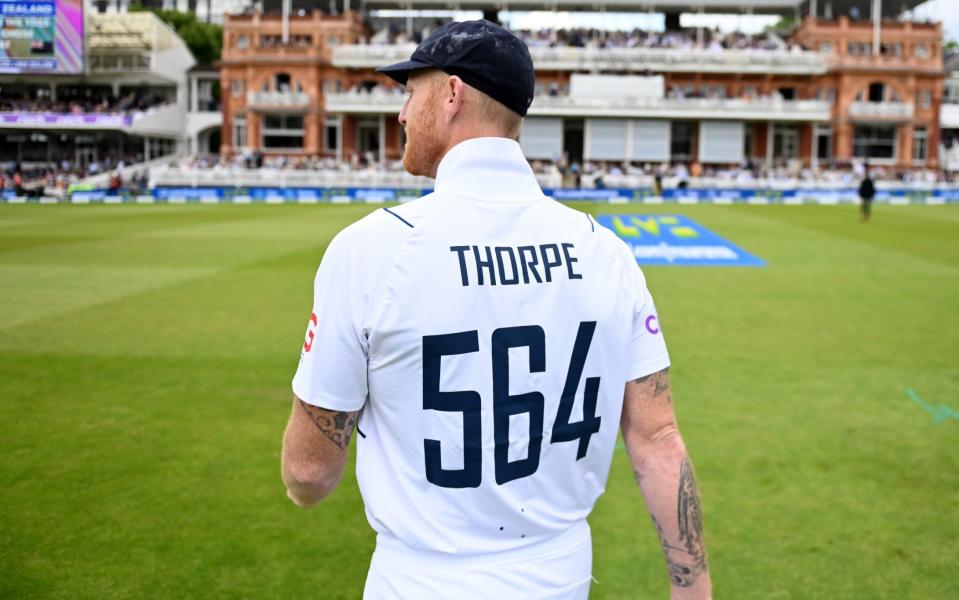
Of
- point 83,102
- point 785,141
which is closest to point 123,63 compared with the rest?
point 83,102

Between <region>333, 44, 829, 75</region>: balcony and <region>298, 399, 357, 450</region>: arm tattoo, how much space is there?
62.9m

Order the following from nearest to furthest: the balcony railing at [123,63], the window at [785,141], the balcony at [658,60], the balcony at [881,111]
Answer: the balcony at [881,111] → the balcony at [658,60] → the balcony railing at [123,63] → the window at [785,141]

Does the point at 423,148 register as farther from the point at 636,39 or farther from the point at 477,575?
the point at 636,39

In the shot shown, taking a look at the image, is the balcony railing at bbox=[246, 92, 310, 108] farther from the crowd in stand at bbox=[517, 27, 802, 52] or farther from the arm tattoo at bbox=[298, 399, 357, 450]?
the arm tattoo at bbox=[298, 399, 357, 450]

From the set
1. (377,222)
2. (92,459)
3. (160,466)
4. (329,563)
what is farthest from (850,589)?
(92,459)

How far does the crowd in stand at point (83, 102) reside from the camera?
165 feet

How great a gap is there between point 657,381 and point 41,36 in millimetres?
49450

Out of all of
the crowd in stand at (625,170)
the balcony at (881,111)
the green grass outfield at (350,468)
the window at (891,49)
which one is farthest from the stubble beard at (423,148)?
the window at (891,49)

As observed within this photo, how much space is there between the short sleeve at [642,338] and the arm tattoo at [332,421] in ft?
2.39

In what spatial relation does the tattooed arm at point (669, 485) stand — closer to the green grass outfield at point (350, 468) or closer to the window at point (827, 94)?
the green grass outfield at point (350, 468)

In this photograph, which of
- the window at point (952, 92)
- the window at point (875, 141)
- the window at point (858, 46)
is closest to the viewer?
the window at point (875, 141)

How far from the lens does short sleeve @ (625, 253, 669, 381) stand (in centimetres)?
235

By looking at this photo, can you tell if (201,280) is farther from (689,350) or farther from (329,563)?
(329,563)

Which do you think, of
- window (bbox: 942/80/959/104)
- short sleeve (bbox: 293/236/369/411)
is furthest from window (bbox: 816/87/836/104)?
short sleeve (bbox: 293/236/369/411)
